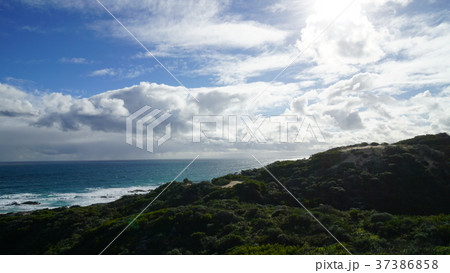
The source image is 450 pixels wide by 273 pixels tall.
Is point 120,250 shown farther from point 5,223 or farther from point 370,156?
point 370,156

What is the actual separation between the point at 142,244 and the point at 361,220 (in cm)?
1339

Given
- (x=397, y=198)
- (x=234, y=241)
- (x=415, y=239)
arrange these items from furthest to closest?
(x=397, y=198), (x=234, y=241), (x=415, y=239)

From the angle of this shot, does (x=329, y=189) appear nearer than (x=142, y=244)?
No

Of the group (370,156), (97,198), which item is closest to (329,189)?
(370,156)

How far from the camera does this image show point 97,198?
181 ft

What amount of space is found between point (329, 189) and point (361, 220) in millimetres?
9958

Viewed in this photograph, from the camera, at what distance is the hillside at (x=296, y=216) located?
12766 mm

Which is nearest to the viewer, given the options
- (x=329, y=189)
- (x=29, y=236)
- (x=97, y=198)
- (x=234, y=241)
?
(x=234, y=241)

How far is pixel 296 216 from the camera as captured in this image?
15953 mm

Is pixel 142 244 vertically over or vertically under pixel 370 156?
under

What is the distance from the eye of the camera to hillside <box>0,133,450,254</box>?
41.9ft

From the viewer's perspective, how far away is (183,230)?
16234 millimetres
